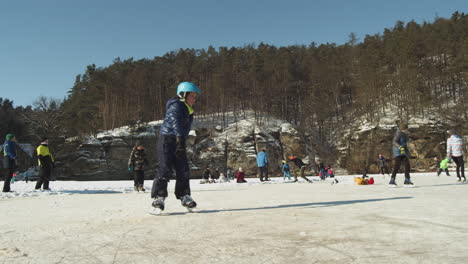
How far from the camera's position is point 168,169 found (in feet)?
12.8

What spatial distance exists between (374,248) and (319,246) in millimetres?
303

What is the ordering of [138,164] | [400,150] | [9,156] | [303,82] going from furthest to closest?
[303,82], [138,164], [9,156], [400,150]

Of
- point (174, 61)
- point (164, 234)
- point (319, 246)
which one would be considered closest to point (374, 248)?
point (319, 246)

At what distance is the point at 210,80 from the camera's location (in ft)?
184

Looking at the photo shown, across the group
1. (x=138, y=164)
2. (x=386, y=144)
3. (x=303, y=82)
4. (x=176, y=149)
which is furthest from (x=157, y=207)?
(x=303, y=82)

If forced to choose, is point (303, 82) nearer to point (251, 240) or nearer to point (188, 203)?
point (188, 203)

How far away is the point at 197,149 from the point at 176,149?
131ft

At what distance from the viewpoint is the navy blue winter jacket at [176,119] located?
389 cm

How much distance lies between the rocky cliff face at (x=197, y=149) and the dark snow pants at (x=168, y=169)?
119ft

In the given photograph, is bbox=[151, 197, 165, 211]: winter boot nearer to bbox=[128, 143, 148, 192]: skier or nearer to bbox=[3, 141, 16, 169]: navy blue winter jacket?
bbox=[128, 143, 148, 192]: skier

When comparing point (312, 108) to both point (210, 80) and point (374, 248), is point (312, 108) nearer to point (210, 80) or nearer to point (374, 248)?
point (210, 80)

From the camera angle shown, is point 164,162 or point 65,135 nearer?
point 164,162

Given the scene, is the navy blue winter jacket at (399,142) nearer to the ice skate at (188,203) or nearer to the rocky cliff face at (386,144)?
the ice skate at (188,203)

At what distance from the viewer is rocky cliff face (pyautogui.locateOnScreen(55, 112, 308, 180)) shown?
3975 cm
